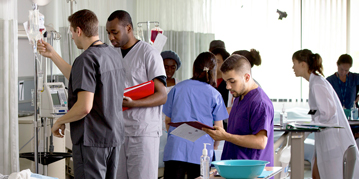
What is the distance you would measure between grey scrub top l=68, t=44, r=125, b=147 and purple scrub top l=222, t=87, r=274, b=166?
59 centimetres

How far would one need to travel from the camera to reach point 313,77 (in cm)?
347

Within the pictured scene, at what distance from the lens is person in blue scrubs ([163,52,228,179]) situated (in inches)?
103

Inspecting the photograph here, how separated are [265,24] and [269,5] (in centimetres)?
33

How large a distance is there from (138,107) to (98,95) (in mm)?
352

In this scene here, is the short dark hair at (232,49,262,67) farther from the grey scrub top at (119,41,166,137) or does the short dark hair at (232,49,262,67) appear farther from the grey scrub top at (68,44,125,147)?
the grey scrub top at (68,44,125,147)

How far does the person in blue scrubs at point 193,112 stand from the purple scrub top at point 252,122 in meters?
0.60

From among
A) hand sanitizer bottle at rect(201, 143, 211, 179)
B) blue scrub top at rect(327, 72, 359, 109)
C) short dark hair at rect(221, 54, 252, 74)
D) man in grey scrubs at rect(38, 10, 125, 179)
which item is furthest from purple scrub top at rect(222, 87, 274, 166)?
blue scrub top at rect(327, 72, 359, 109)

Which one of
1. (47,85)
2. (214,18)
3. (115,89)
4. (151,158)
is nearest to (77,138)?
(115,89)

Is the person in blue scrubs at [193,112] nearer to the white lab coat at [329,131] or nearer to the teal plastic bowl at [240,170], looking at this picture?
the teal plastic bowl at [240,170]

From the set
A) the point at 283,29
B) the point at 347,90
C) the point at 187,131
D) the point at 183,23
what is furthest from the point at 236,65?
the point at 283,29

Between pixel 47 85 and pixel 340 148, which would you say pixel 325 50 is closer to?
pixel 340 148

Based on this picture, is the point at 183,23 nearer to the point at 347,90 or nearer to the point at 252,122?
the point at 347,90

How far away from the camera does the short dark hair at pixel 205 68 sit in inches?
106

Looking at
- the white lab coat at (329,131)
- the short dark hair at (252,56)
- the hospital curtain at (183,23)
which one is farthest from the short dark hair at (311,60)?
the hospital curtain at (183,23)
